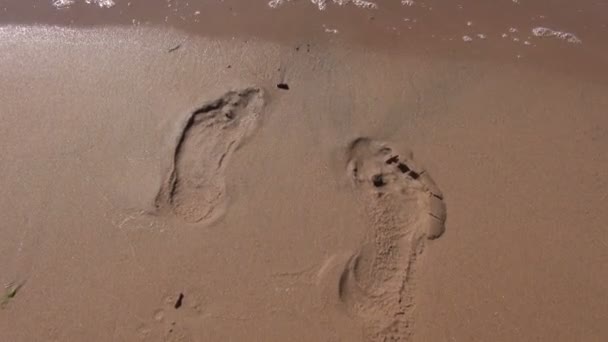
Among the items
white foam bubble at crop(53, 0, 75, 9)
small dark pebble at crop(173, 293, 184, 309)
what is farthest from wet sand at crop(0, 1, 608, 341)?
white foam bubble at crop(53, 0, 75, 9)

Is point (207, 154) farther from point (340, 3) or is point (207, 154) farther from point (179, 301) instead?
point (340, 3)

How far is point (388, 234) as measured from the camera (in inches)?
94.1

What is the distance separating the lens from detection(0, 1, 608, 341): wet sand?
7.23 ft

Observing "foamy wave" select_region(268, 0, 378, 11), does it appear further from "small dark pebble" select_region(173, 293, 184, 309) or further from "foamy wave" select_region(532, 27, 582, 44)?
"small dark pebble" select_region(173, 293, 184, 309)

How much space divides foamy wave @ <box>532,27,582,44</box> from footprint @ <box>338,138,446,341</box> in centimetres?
129

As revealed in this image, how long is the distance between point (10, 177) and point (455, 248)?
2.14m

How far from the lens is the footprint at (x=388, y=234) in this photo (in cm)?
220

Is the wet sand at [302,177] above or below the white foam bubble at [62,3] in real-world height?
below

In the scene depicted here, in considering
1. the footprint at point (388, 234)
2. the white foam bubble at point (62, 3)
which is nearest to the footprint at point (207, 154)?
the footprint at point (388, 234)

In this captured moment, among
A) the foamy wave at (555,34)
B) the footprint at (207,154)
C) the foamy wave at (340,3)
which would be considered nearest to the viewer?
the footprint at (207,154)

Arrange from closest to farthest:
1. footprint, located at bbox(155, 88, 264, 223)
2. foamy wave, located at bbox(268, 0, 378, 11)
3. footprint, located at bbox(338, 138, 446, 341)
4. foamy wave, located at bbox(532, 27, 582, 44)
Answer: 1. footprint, located at bbox(338, 138, 446, 341)
2. footprint, located at bbox(155, 88, 264, 223)
3. foamy wave, located at bbox(532, 27, 582, 44)
4. foamy wave, located at bbox(268, 0, 378, 11)

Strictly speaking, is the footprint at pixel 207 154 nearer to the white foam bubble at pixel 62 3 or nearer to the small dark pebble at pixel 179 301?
the small dark pebble at pixel 179 301

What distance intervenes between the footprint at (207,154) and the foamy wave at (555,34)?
5.64ft

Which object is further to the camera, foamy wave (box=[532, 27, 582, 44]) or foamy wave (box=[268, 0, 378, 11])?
foamy wave (box=[268, 0, 378, 11])
